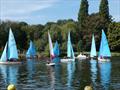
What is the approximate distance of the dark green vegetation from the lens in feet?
424

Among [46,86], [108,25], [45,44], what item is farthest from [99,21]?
[46,86]

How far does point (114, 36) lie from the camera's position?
130375 mm

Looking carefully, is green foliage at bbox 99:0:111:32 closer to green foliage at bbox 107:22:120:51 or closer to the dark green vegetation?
the dark green vegetation

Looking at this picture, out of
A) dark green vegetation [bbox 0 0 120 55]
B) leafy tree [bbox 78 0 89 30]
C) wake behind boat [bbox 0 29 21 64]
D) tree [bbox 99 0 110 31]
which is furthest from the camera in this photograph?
leafy tree [bbox 78 0 89 30]

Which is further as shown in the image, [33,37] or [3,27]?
[33,37]

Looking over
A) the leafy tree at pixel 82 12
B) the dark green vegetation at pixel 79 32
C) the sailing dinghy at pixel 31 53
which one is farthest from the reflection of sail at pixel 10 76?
the leafy tree at pixel 82 12

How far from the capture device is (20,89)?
37938 millimetres

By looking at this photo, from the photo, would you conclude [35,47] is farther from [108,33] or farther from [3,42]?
[108,33]

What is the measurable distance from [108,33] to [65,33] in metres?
14.0

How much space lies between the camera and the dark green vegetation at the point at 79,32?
129 meters

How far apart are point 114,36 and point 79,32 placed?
45.9 feet

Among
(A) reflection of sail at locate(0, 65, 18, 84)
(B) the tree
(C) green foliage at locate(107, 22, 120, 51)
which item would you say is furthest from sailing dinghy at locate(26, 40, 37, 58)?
(A) reflection of sail at locate(0, 65, 18, 84)

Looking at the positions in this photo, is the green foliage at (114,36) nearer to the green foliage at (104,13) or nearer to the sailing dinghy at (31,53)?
the green foliage at (104,13)

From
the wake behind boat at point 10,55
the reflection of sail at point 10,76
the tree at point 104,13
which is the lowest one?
the reflection of sail at point 10,76
